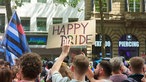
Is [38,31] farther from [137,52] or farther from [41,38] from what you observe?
[137,52]

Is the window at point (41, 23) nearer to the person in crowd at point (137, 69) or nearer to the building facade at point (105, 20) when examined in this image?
the building facade at point (105, 20)

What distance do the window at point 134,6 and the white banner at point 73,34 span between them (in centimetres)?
2728

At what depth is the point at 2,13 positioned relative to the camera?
37250mm

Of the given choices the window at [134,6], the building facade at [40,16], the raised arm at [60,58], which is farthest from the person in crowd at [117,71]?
the window at [134,6]

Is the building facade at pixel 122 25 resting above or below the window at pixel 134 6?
below

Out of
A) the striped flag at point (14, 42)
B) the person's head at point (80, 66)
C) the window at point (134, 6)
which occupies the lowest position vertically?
the window at point (134, 6)

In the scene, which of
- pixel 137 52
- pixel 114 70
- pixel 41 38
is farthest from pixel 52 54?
pixel 114 70

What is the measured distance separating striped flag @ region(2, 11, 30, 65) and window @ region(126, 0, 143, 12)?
88.8ft

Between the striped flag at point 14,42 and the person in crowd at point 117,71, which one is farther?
the striped flag at point 14,42

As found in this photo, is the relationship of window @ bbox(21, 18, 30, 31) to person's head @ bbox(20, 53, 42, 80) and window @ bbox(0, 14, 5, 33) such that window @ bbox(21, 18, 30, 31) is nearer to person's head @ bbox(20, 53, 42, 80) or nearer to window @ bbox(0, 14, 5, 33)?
window @ bbox(0, 14, 5, 33)

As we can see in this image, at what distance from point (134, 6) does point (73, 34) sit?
28286 mm

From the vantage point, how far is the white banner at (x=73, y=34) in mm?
10088

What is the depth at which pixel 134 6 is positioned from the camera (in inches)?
1502

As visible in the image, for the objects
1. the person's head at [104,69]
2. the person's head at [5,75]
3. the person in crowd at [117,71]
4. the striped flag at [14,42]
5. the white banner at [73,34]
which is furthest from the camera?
the striped flag at [14,42]
